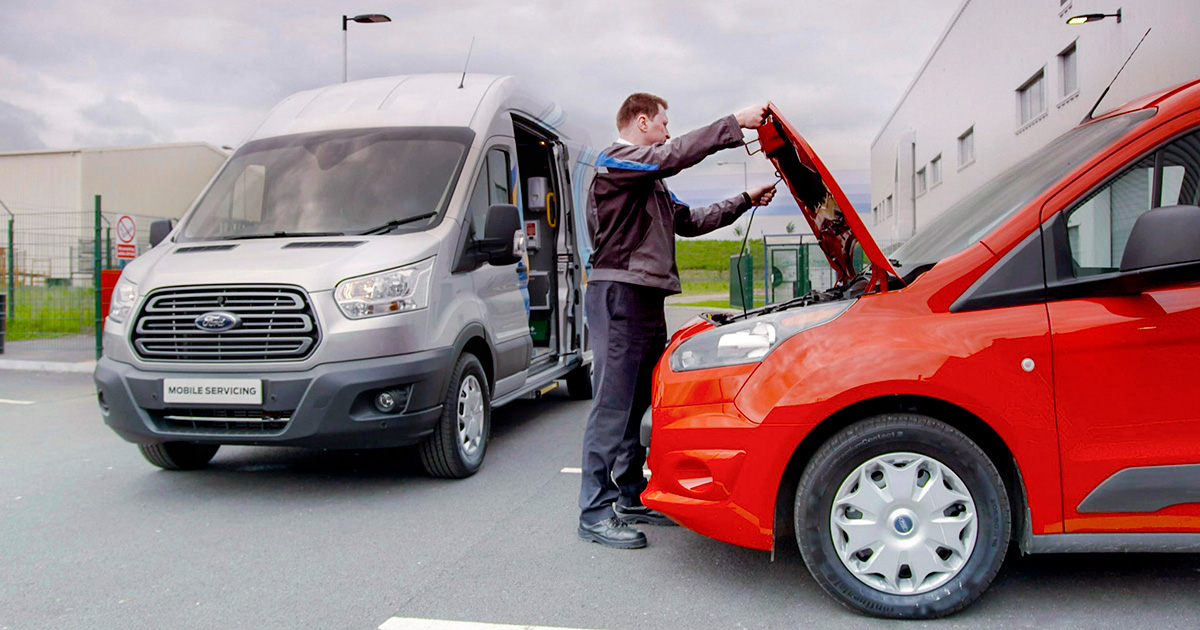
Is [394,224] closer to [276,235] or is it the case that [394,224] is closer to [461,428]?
[276,235]

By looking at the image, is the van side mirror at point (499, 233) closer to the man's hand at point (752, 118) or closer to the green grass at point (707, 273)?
the man's hand at point (752, 118)

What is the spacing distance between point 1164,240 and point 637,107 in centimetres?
Result: 216

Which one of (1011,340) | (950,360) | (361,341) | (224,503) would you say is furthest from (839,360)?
(224,503)

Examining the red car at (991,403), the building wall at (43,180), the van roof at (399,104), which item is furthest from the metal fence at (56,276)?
the building wall at (43,180)

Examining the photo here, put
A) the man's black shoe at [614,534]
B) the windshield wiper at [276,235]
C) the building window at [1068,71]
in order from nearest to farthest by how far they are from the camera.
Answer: the man's black shoe at [614,534]
the windshield wiper at [276,235]
the building window at [1068,71]

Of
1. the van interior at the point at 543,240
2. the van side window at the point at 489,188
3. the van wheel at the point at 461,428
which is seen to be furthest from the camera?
the van interior at the point at 543,240

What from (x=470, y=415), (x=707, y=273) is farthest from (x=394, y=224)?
(x=707, y=273)

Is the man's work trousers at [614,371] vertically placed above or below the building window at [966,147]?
below

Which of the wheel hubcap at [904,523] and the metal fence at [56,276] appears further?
the metal fence at [56,276]

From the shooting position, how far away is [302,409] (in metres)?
4.50

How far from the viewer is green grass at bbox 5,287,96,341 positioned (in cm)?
1356

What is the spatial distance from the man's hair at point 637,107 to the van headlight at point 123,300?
2.77 m

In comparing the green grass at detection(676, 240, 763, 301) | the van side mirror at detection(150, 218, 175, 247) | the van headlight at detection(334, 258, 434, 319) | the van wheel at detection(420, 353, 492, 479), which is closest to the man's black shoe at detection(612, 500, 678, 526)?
the van wheel at detection(420, 353, 492, 479)

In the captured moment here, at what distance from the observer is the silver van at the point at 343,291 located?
4.57 meters
